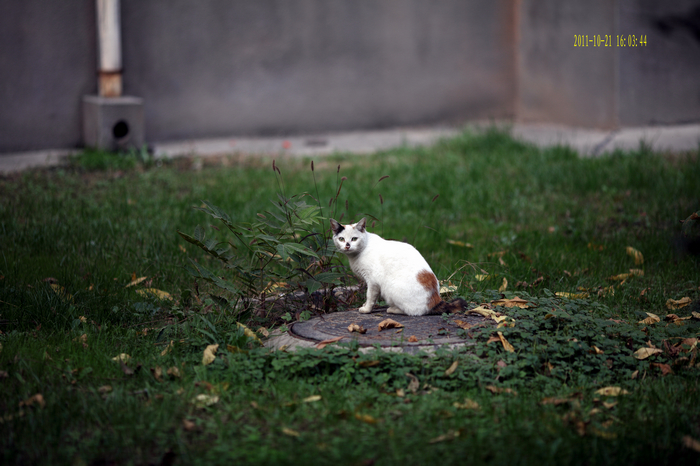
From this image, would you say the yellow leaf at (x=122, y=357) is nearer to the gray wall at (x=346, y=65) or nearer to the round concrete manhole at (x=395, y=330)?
the round concrete manhole at (x=395, y=330)

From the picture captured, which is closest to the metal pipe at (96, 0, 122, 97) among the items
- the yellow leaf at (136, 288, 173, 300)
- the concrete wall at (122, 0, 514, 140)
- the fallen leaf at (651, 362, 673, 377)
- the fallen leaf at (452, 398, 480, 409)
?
the concrete wall at (122, 0, 514, 140)

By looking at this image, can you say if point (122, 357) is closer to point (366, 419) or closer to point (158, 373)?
point (158, 373)

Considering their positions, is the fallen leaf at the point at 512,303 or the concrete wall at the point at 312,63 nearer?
the fallen leaf at the point at 512,303

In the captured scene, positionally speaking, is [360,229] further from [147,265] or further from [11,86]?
[11,86]

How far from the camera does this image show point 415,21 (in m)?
10.1

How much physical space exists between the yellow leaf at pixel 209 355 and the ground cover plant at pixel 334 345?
2 cm

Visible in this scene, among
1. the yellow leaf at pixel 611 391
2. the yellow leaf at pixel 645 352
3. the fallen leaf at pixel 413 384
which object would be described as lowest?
the yellow leaf at pixel 611 391

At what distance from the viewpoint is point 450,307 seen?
351cm

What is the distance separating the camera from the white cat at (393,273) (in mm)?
3445

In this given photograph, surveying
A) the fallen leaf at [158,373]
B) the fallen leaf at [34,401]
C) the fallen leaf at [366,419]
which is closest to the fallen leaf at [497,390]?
the fallen leaf at [366,419]

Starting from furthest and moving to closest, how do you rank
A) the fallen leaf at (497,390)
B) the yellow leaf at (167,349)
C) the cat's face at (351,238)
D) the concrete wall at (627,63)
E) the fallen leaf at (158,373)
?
the concrete wall at (627,63)
the cat's face at (351,238)
the yellow leaf at (167,349)
the fallen leaf at (158,373)
the fallen leaf at (497,390)

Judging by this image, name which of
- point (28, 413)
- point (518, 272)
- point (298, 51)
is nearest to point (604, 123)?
point (298, 51)

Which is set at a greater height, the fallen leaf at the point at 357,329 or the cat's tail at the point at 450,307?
the cat's tail at the point at 450,307

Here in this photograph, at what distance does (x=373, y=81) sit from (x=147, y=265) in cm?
636
